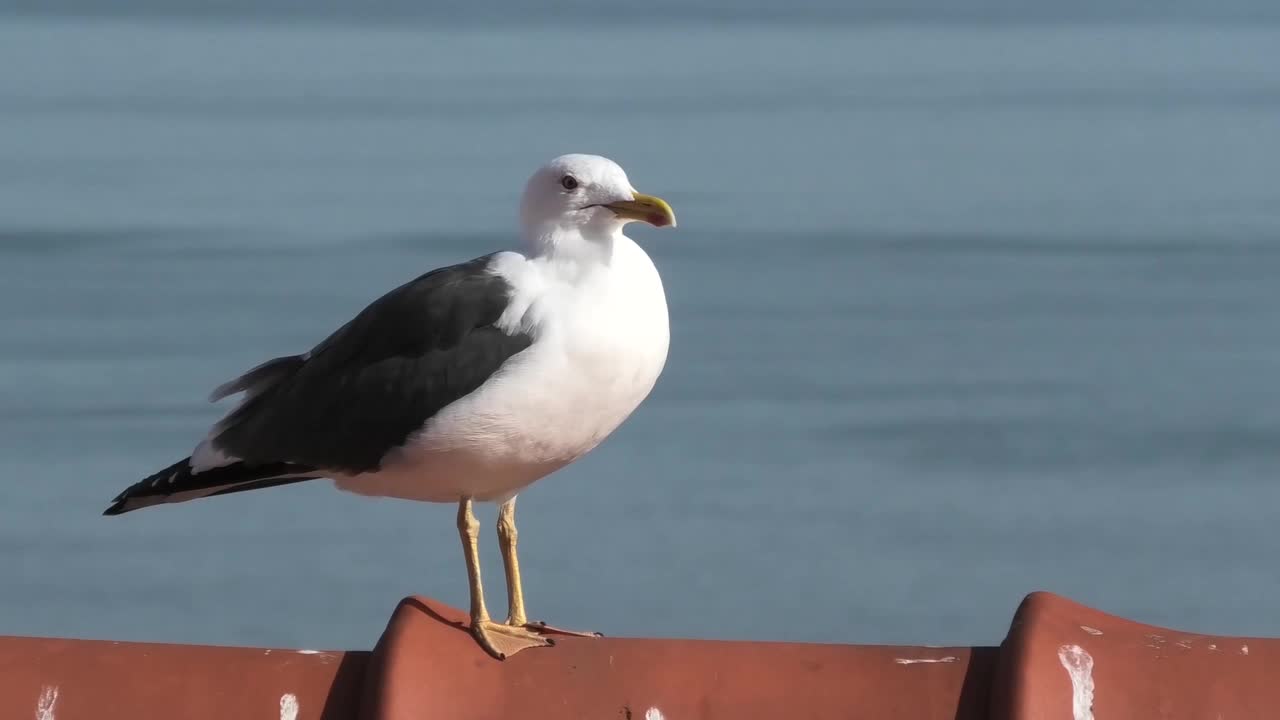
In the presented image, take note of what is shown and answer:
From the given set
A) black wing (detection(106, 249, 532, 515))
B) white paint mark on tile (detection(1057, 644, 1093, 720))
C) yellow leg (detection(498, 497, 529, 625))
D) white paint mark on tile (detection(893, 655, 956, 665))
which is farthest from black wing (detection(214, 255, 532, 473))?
white paint mark on tile (detection(1057, 644, 1093, 720))

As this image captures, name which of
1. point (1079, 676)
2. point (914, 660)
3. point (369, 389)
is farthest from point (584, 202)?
point (1079, 676)

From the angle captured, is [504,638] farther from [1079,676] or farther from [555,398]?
[1079,676]

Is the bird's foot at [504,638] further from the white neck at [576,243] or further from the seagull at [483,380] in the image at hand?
the white neck at [576,243]

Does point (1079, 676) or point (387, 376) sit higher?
point (387, 376)

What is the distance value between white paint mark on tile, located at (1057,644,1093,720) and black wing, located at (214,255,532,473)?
1.36 m

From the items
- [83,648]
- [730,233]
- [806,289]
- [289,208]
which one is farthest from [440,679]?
[289,208]

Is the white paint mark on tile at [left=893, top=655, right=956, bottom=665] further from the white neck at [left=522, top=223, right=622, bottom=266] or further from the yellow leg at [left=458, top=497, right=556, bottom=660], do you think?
the white neck at [left=522, top=223, right=622, bottom=266]

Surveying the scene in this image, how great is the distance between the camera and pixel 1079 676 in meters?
3.40

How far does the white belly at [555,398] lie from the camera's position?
431cm

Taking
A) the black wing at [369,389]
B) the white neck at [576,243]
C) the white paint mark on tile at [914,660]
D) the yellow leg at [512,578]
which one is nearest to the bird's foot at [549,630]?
the yellow leg at [512,578]

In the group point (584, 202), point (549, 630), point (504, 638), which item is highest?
point (584, 202)

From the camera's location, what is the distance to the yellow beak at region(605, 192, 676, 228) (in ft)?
14.9

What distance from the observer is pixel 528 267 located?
4.52 meters

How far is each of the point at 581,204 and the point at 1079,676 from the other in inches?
63.6
